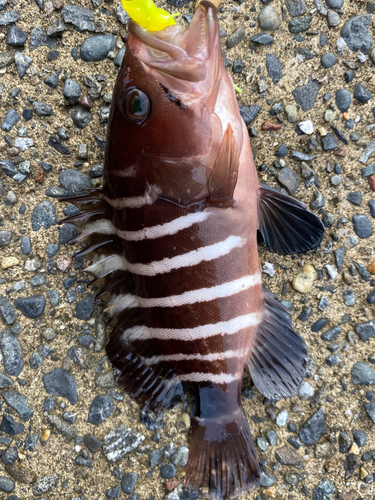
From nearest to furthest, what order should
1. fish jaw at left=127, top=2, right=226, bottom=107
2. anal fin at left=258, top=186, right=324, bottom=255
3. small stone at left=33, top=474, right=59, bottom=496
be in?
fish jaw at left=127, top=2, right=226, bottom=107 < anal fin at left=258, top=186, right=324, bottom=255 < small stone at left=33, top=474, right=59, bottom=496

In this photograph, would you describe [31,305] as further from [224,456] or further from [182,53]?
[182,53]

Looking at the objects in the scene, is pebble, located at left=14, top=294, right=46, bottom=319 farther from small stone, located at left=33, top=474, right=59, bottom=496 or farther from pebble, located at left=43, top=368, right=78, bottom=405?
small stone, located at left=33, top=474, right=59, bottom=496

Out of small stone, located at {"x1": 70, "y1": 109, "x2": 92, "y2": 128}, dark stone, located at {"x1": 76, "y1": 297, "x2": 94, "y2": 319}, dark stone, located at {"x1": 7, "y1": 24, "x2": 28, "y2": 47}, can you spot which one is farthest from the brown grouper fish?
dark stone, located at {"x1": 7, "y1": 24, "x2": 28, "y2": 47}

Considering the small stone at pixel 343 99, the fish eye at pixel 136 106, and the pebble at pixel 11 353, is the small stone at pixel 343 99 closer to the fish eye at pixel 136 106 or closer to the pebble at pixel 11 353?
the fish eye at pixel 136 106

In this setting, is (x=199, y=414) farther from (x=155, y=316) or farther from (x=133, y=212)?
(x=133, y=212)

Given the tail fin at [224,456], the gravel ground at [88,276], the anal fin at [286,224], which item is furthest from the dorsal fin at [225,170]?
the tail fin at [224,456]

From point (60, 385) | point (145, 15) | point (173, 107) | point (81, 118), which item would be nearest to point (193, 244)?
point (173, 107)
